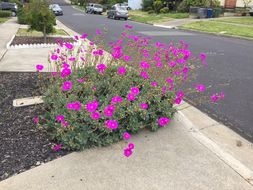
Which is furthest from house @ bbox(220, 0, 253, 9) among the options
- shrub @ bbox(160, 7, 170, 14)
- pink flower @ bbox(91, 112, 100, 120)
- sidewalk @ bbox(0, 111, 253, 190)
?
pink flower @ bbox(91, 112, 100, 120)

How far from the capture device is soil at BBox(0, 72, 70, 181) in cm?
291

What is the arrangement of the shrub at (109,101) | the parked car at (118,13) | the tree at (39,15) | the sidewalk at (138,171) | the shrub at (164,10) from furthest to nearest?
the shrub at (164,10), the parked car at (118,13), the tree at (39,15), the shrub at (109,101), the sidewalk at (138,171)

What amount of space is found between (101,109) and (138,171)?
89 centimetres

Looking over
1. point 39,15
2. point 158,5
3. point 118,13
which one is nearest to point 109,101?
point 39,15

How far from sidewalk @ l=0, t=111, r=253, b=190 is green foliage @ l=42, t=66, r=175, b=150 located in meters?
0.17

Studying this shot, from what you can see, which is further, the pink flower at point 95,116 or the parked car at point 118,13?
the parked car at point 118,13

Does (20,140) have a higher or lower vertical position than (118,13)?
lower

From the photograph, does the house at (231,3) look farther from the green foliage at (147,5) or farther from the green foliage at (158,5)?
the green foliage at (147,5)

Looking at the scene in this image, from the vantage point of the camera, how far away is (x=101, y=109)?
11.2ft

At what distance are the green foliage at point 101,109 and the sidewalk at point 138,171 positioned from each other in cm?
17

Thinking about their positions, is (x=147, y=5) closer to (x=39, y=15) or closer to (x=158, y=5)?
(x=158, y=5)

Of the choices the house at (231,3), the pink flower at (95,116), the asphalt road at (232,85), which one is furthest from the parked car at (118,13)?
the pink flower at (95,116)

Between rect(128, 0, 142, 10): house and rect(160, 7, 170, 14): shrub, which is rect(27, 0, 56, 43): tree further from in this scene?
rect(128, 0, 142, 10): house

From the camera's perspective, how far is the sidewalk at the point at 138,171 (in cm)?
268
